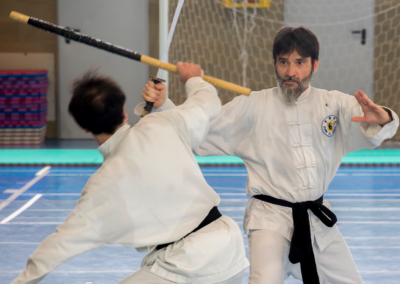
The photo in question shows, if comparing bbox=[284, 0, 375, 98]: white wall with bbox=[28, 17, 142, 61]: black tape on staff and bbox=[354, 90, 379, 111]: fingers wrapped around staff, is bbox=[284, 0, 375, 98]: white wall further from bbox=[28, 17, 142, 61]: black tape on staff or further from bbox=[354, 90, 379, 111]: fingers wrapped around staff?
bbox=[28, 17, 142, 61]: black tape on staff

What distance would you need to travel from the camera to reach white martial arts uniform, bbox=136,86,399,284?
2596 mm

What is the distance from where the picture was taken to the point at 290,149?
8.73ft

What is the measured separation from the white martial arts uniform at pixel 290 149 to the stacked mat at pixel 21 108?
6.88 m

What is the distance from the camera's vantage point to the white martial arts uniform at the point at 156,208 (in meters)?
1.84

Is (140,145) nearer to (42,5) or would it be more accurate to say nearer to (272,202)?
(272,202)

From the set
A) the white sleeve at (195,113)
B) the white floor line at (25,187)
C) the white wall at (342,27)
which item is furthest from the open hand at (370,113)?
the white wall at (342,27)

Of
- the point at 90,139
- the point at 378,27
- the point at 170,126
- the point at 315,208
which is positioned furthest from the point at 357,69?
the point at 170,126

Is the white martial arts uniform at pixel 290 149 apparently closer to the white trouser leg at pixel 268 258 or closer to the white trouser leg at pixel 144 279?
the white trouser leg at pixel 268 258

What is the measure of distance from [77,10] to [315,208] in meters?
7.65

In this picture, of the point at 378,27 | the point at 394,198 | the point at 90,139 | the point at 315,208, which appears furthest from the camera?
the point at 90,139

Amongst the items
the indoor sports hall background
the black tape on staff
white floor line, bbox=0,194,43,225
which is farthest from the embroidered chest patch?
the indoor sports hall background

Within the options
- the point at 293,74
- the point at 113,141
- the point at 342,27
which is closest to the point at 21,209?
the point at 293,74

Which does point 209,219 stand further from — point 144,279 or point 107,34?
point 107,34

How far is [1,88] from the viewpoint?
9.03m
